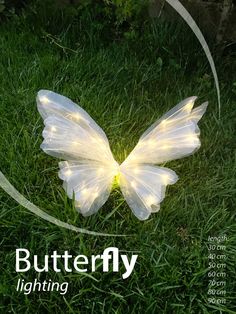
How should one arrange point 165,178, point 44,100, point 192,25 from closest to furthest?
point 165,178, point 44,100, point 192,25

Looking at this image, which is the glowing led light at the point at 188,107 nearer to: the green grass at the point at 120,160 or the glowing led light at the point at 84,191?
the green grass at the point at 120,160

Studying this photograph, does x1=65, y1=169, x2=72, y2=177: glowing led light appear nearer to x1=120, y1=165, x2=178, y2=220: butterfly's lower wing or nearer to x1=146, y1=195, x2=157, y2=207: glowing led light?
x1=120, y1=165, x2=178, y2=220: butterfly's lower wing

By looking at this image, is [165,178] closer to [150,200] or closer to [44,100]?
[150,200]

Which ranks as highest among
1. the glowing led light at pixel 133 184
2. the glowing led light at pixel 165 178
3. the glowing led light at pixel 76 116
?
the glowing led light at pixel 76 116

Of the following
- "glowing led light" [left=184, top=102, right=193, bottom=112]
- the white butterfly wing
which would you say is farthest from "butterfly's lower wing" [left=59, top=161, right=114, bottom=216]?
"glowing led light" [left=184, top=102, right=193, bottom=112]

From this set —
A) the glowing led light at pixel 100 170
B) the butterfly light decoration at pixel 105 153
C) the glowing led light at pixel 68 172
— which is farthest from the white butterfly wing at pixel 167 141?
the glowing led light at pixel 68 172

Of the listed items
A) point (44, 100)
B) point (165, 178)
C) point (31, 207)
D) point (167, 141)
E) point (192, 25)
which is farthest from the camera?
point (192, 25)

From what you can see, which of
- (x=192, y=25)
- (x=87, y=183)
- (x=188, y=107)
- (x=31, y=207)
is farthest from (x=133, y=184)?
(x=192, y=25)

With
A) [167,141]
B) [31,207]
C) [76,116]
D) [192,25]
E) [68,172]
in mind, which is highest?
[192,25]

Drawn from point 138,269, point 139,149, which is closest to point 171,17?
point 139,149
